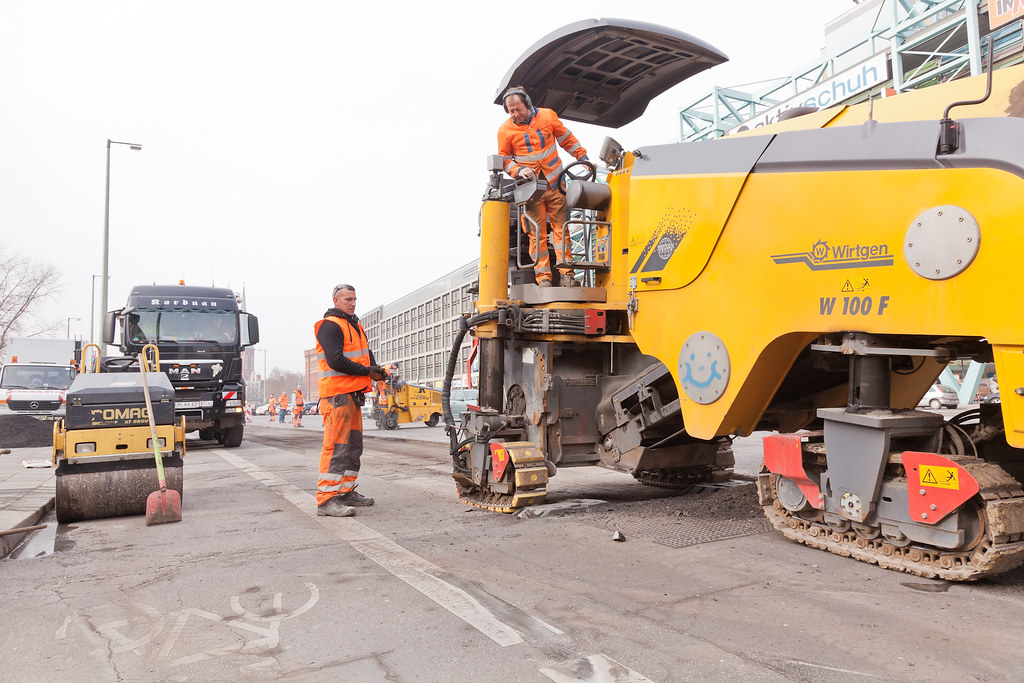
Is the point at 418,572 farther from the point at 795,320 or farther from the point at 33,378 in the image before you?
the point at 33,378

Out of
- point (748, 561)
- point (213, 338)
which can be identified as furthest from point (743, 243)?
point (213, 338)

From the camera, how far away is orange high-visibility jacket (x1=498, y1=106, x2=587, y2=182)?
6.09 m

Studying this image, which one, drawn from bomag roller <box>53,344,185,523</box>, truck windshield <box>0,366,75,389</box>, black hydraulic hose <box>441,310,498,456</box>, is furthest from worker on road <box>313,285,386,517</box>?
truck windshield <box>0,366,75,389</box>

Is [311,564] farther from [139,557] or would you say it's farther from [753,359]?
[753,359]

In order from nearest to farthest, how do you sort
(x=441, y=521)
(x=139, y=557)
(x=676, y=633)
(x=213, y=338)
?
1. (x=676, y=633)
2. (x=139, y=557)
3. (x=441, y=521)
4. (x=213, y=338)

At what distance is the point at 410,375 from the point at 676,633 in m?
65.9

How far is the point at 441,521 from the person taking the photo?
5.45 m

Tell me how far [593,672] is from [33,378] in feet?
81.4

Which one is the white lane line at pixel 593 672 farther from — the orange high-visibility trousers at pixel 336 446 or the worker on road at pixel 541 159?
the worker on road at pixel 541 159

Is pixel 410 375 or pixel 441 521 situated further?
pixel 410 375

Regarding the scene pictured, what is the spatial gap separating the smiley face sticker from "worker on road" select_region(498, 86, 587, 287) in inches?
63.4

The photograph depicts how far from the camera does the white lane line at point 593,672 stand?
8.14ft

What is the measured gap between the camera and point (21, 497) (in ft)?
21.7

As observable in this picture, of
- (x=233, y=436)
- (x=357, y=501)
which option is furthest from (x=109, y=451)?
(x=233, y=436)
